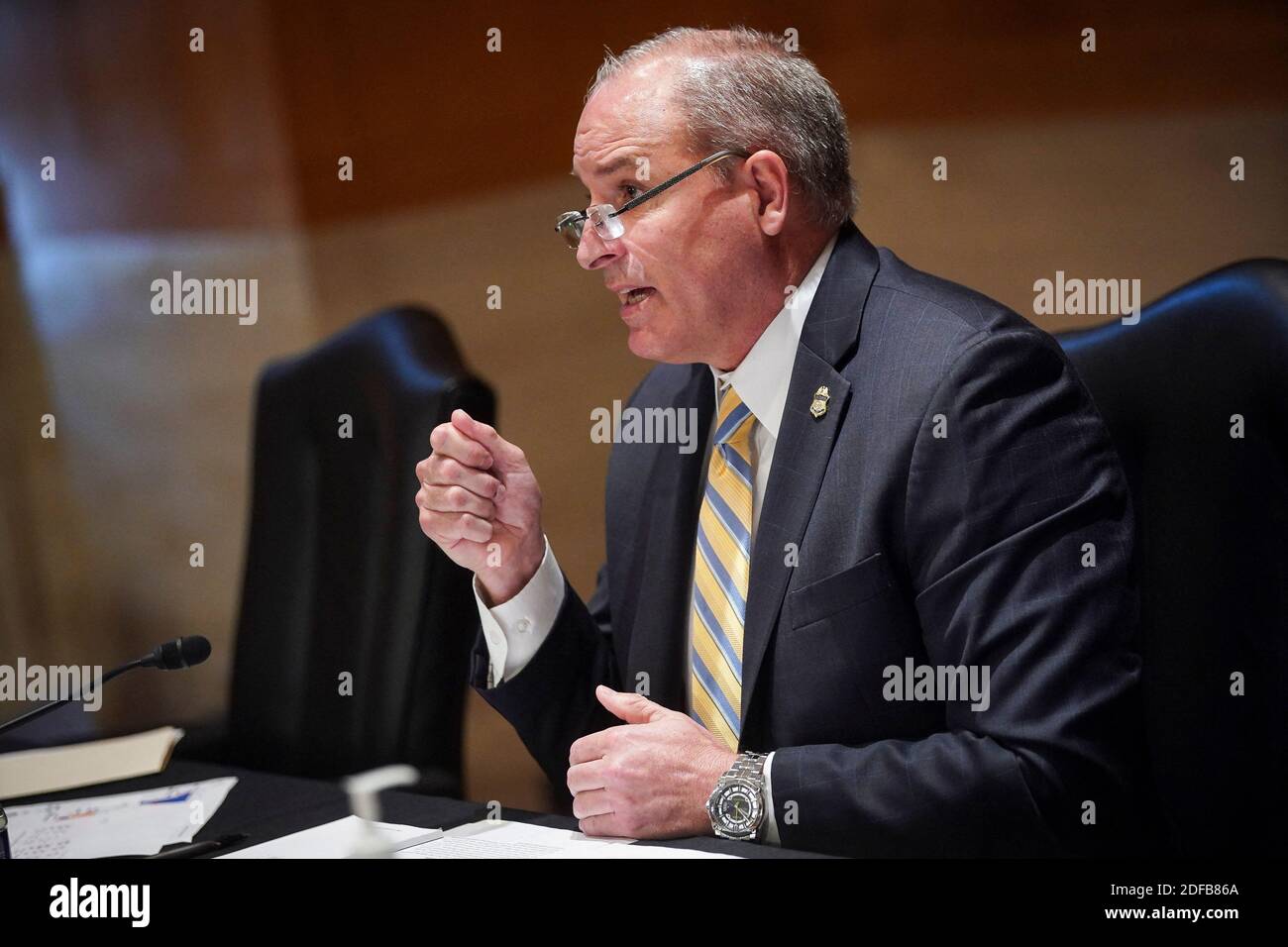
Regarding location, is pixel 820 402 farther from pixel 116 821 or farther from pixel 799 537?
pixel 116 821

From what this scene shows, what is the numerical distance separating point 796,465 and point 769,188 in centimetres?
38

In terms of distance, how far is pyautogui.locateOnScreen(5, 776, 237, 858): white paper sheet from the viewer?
1.25 meters

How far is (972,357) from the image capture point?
1.23 m

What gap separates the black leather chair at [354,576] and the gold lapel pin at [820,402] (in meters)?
0.55

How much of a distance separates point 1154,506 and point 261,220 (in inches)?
64.0

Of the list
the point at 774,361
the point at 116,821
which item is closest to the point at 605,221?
the point at 774,361

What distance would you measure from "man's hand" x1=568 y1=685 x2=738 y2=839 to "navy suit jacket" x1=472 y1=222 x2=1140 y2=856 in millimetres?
78

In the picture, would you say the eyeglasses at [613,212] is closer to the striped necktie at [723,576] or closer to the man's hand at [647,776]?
the striped necktie at [723,576]

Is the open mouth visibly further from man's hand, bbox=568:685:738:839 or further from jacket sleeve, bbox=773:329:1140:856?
man's hand, bbox=568:685:738:839

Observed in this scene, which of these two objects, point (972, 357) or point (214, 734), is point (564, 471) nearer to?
point (214, 734)

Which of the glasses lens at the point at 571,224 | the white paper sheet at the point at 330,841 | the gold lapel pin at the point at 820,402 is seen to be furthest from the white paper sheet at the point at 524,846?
the glasses lens at the point at 571,224

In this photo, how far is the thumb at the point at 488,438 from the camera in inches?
52.4

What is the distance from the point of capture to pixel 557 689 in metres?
1.51

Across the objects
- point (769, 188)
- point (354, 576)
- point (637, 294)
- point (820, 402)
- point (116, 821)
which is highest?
point (769, 188)
